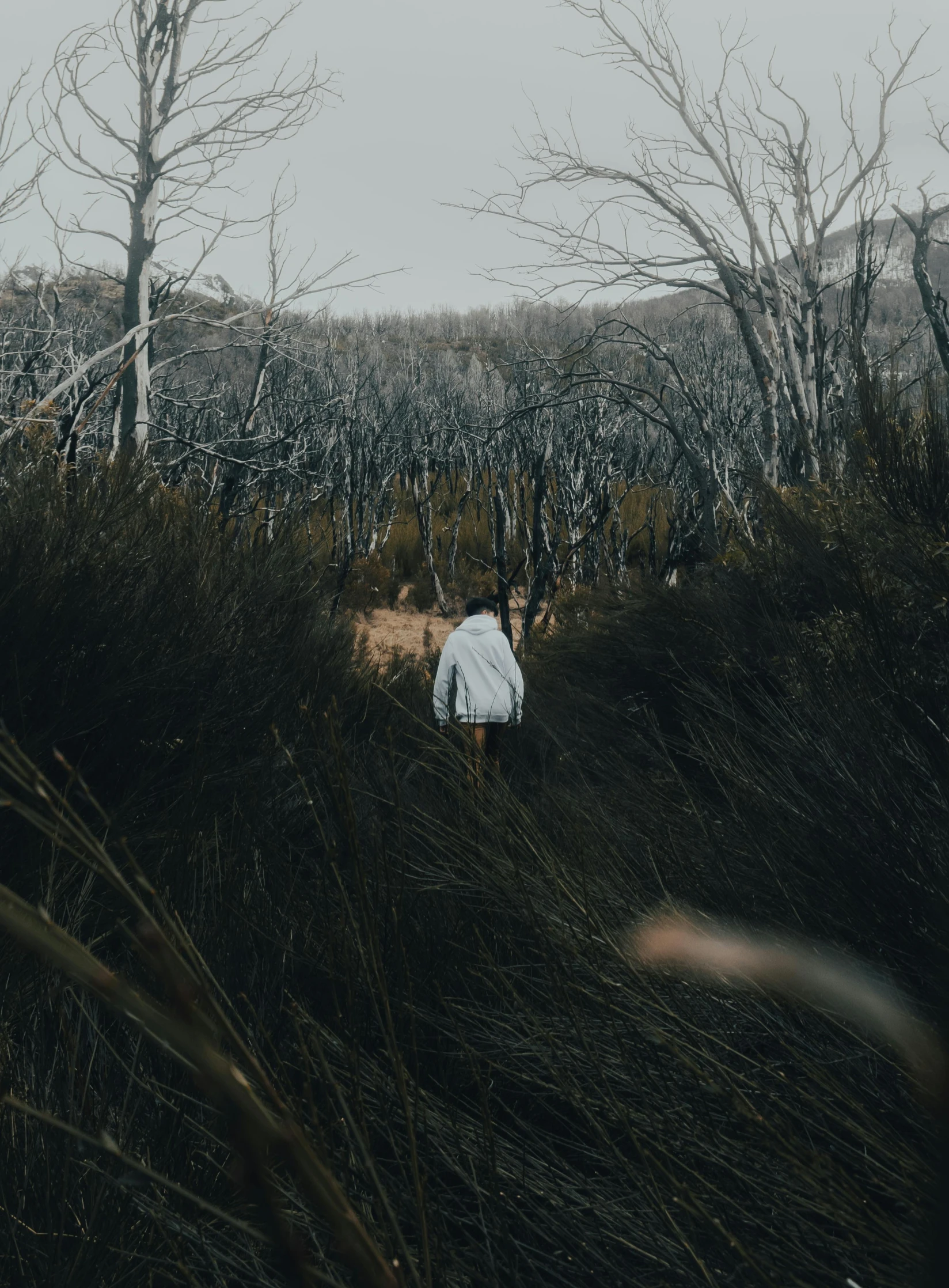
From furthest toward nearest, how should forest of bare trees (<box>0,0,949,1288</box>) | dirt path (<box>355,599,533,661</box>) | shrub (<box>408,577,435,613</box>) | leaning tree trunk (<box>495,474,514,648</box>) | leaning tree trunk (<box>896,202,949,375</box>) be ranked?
shrub (<box>408,577,435,613</box>) → dirt path (<box>355,599,533,661</box>) → leaning tree trunk (<box>495,474,514,648</box>) → leaning tree trunk (<box>896,202,949,375</box>) → forest of bare trees (<box>0,0,949,1288</box>)

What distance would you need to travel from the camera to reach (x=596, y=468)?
45.1 ft

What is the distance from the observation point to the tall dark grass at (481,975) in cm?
134

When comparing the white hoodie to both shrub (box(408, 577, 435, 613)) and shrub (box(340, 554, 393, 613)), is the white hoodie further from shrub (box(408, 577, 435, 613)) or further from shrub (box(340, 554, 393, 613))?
shrub (box(408, 577, 435, 613))

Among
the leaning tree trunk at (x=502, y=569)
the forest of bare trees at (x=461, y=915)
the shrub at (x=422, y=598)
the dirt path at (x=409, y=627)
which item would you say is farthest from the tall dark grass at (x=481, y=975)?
the shrub at (x=422, y=598)

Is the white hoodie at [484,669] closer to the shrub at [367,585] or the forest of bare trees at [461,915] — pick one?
the forest of bare trees at [461,915]

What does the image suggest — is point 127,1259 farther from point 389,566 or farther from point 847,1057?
point 389,566

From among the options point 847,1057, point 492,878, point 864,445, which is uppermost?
point 864,445

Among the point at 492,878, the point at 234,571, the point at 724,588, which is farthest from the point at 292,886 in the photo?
the point at 724,588

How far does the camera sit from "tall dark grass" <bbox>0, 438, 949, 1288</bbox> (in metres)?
1.34

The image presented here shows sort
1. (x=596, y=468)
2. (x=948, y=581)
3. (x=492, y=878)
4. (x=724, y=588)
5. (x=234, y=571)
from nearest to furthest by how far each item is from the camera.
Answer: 1. (x=492, y=878)
2. (x=948, y=581)
3. (x=234, y=571)
4. (x=724, y=588)
5. (x=596, y=468)

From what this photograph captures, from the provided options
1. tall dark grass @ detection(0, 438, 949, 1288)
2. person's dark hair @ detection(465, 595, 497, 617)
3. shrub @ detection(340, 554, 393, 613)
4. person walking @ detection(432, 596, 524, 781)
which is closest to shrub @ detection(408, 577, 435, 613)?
shrub @ detection(340, 554, 393, 613)

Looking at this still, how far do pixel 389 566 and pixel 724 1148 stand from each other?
15333mm

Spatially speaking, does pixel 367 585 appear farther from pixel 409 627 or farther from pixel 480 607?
pixel 480 607

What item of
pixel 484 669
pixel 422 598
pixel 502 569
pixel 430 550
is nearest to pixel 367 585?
pixel 422 598
